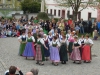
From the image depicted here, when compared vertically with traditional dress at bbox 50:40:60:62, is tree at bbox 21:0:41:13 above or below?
below

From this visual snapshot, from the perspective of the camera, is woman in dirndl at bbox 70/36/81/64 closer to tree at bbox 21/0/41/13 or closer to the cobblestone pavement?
the cobblestone pavement

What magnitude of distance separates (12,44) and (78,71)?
27.9 ft

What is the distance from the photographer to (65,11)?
4831 cm

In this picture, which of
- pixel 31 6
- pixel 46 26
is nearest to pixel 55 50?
pixel 46 26

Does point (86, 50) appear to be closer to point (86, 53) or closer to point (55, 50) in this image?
point (86, 53)

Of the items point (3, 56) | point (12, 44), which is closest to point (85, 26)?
point (12, 44)

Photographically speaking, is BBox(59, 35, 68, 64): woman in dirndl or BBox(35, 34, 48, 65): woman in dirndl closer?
BBox(35, 34, 48, 65): woman in dirndl

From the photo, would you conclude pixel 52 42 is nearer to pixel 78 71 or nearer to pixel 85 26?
pixel 78 71

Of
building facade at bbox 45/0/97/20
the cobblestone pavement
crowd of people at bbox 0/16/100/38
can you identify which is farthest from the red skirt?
building facade at bbox 45/0/97/20

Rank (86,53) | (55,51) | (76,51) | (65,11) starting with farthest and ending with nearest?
(65,11), (86,53), (76,51), (55,51)

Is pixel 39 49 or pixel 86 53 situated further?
pixel 86 53

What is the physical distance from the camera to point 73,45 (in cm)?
1480

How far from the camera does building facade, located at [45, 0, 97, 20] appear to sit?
40.3 meters

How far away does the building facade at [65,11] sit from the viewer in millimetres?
40344
